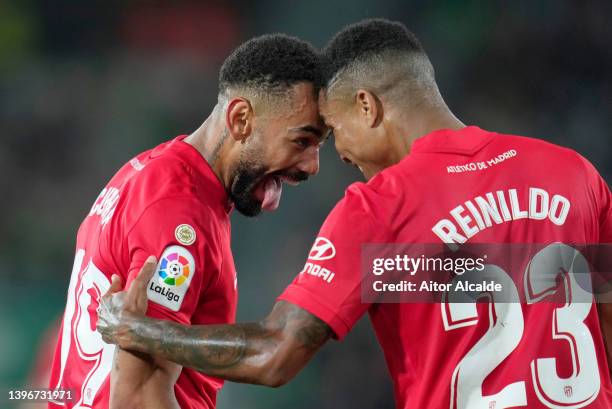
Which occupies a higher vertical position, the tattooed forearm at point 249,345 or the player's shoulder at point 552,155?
the player's shoulder at point 552,155

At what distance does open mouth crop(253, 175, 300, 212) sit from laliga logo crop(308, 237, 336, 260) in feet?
3.03

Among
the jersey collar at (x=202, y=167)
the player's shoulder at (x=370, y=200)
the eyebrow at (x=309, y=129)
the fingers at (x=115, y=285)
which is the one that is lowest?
the fingers at (x=115, y=285)

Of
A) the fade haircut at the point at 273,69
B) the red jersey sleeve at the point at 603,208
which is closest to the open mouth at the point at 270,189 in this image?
the fade haircut at the point at 273,69

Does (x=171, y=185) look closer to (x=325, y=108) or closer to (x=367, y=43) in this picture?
(x=325, y=108)

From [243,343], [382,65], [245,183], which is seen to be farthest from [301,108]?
[243,343]

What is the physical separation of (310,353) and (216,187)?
0.96 metres

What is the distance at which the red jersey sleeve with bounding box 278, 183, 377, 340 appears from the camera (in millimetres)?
2148

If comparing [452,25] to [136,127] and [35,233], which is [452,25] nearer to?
[136,127]

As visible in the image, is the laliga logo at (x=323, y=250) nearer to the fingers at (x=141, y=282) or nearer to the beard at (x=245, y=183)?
the fingers at (x=141, y=282)

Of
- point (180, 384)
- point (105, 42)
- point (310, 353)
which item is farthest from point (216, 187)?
point (105, 42)

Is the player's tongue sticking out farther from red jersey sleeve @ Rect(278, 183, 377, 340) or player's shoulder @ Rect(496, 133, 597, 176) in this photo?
player's shoulder @ Rect(496, 133, 597, 176)

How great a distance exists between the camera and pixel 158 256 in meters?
2.43

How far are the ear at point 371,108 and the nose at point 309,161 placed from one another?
508 millimetres

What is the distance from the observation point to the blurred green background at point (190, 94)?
5.93 meters
